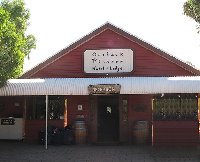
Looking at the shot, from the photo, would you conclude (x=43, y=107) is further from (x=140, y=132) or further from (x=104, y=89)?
(x=140, y=132)

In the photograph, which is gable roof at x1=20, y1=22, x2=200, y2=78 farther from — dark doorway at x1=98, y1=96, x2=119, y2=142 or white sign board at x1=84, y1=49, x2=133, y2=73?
dark doorway at x1=98, y1=96, x2=119, y2=142

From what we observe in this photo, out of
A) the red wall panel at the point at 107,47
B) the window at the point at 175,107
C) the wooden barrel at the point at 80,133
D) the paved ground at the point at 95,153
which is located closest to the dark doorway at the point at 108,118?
the wooden barrel at the point at 80,133

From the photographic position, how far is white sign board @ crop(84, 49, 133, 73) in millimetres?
16844

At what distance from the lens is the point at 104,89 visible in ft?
47.6

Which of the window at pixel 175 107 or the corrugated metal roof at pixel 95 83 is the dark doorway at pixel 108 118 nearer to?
the corrugated metal roof at pixel 95 83

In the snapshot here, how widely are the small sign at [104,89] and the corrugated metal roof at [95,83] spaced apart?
7.5 inches

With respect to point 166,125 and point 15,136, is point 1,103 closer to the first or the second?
point 15,136

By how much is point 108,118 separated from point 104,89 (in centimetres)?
373

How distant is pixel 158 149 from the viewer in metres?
14.2

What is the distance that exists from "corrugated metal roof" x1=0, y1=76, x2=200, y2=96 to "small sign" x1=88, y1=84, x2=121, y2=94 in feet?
0.63

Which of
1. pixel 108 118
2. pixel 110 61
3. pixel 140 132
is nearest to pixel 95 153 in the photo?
pixel 140 132

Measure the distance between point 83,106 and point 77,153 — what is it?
399 cm

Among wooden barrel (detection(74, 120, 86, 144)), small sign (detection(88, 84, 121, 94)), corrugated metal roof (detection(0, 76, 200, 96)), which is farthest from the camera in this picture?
wooden barrel (detection(74, 120, 86, 144))

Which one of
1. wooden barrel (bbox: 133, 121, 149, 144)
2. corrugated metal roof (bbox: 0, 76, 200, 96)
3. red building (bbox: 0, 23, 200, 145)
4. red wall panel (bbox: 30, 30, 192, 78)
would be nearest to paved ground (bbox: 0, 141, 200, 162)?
wooden barrel (bbox: 133, 121, 149, 144)
